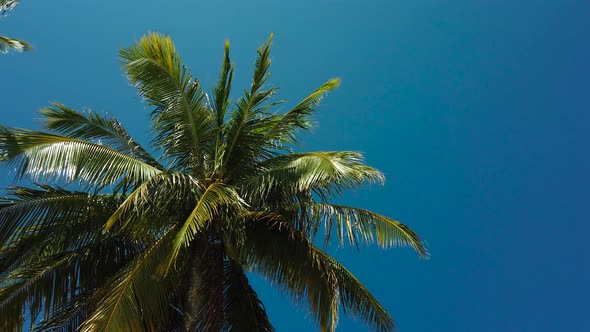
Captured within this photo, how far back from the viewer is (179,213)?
11.1 meters

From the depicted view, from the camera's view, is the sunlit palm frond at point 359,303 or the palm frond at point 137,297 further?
the sunlit palm frond at point 359,303

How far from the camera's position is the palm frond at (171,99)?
36.9 feet

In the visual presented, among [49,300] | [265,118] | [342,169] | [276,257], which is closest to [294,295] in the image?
[276,257]

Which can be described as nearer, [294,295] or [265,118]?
[294,295]

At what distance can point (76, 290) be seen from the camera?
37.5ft

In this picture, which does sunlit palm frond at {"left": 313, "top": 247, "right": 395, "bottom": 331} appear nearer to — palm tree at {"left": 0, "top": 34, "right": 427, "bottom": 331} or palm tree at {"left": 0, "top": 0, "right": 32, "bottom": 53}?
palm tree at {"left": 0, "top": 34, "right": 427, "bottom": 331}

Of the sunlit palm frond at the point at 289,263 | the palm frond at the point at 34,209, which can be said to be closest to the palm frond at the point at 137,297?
the sunlit palm frond at the point at 289,263

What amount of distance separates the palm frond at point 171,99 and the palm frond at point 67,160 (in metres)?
0.84

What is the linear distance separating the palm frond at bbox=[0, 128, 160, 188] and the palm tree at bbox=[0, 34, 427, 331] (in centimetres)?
2

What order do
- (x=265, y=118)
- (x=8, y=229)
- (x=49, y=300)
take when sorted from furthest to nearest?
(x=265, y=118) → (x=49, y=300) → (x=8, y=229)

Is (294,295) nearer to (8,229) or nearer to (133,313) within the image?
(133,313)

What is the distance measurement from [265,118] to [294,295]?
11.0 feet

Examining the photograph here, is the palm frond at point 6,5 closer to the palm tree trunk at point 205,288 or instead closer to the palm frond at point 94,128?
the palm frond at point 94,128

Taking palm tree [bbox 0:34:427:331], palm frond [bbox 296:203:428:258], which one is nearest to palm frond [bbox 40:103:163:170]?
palm tree [bbox 0:34:427:331]
